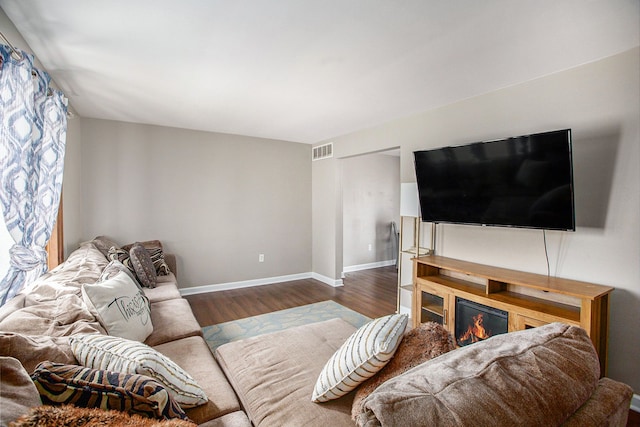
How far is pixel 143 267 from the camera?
326 cm

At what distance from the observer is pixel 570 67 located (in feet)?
7.47

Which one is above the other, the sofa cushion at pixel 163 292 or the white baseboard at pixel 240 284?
the sofa cushion at pixel 163 292

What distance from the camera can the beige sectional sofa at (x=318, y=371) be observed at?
0.70 meters

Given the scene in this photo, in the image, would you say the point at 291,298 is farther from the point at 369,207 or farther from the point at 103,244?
the point at 369,207

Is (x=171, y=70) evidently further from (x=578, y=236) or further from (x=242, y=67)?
(x=578, y=236)

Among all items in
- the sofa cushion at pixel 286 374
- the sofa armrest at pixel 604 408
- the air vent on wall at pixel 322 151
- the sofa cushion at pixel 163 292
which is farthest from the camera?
the air vent on wall at pixel 322 151

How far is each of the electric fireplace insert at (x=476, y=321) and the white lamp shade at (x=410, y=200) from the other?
3.25ft

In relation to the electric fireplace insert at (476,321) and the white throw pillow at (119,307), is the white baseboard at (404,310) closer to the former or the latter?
the electric fireplace insert at (476,321)

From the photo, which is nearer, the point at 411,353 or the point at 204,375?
the point at 411,353

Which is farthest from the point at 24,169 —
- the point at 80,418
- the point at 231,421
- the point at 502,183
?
the point at 502,183

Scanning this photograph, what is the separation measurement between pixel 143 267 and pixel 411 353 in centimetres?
308

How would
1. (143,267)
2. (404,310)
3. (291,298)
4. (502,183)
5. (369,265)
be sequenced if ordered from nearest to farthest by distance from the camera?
(502,183)
(143,267)
(404,310)
(291,298)
(369,265)

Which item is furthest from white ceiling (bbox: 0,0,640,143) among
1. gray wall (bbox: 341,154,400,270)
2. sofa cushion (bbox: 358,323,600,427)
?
gray wall (bbox: 341,154,400,270)

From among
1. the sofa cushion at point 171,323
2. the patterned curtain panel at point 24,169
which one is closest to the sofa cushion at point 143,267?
the sofa cushion at point 171,323
